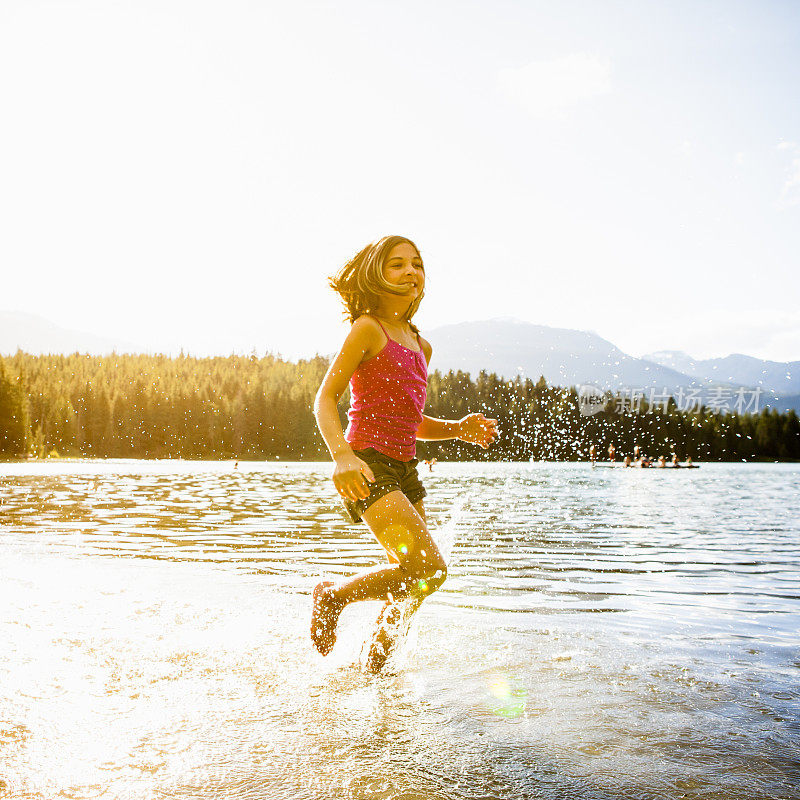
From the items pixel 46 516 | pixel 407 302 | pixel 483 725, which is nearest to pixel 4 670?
pixel 483 725

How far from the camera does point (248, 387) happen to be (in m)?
115

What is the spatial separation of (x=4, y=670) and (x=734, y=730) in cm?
342

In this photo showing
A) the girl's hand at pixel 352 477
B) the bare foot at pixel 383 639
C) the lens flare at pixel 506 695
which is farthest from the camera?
the bare foot at pixel 383 639

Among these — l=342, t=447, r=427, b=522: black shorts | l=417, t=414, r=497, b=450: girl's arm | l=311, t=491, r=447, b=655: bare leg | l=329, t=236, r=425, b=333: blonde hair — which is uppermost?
l=329, t=236, r=425, b=333: blonde hair

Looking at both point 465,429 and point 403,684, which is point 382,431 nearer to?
point 465,429

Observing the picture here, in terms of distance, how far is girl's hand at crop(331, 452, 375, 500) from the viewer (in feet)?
12.2

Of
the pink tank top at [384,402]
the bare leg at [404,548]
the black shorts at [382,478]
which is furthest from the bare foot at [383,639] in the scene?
the pink tank top at [384,402]

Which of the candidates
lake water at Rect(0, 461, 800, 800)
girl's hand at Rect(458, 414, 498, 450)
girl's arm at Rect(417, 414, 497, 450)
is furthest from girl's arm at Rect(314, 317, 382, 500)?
lake water at Rect(0, 461, 800, 800)

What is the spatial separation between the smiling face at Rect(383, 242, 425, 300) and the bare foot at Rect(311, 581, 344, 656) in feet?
5.56

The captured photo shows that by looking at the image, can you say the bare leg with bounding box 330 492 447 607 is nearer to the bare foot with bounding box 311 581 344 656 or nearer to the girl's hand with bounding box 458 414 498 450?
the bare foot with bounding box 311 581 344 656

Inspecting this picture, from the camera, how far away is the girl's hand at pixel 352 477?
12.2ft

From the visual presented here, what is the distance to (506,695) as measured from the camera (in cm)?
365

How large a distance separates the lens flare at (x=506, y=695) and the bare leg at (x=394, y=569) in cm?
55

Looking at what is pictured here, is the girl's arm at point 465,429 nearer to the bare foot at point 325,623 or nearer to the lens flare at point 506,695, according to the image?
the bare foot at point 325,623
